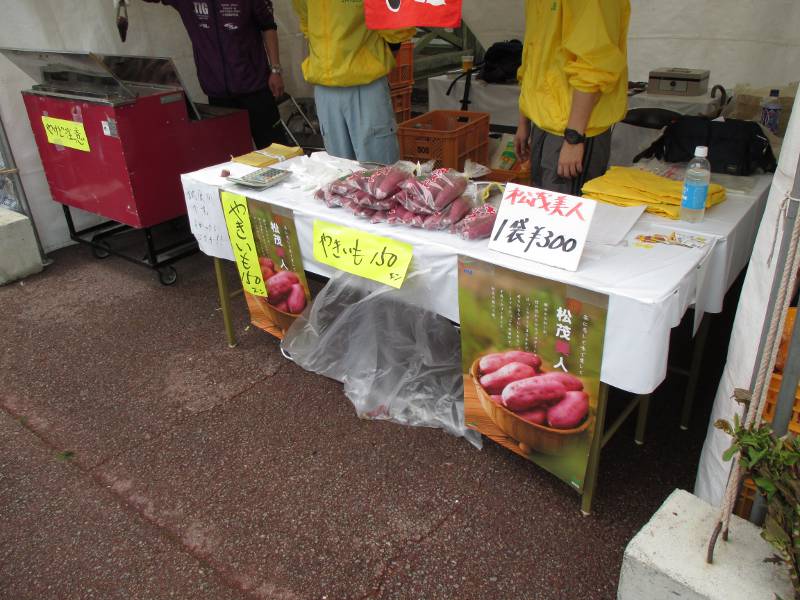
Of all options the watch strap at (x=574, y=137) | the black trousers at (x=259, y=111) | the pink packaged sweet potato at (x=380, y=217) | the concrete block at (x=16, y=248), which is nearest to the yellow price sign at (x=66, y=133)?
the concrete block at (x=16, y=248)

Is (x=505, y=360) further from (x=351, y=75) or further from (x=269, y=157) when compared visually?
(x=351, y=75)

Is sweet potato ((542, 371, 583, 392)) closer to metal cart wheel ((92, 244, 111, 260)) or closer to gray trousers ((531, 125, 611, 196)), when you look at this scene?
gray trousers ((531, 125, 611, 196))

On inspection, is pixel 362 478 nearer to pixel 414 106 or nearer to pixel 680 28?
pixel 680 28

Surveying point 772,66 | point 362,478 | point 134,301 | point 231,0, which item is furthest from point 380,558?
point 772,66

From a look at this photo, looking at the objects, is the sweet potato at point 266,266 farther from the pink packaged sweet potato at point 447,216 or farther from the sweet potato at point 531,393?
the sweet potato at point 531,393

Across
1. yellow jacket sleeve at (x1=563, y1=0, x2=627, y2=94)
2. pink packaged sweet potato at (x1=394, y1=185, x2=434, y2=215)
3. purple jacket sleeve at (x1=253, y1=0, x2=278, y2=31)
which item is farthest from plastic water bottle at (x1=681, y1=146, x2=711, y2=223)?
purple jacket sleeve at (x1=253, y1=0, x2=278, y2=31)

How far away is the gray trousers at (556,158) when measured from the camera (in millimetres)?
2564

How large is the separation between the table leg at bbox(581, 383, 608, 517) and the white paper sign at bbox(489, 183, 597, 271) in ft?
1.31

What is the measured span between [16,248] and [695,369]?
13.1 feet

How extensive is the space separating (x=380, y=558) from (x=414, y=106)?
Answer: 5.41 m

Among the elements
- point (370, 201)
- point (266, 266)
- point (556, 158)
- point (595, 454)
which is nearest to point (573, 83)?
point (556, 158)

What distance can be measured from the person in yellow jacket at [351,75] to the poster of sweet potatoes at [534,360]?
1682mm

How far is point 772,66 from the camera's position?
4094 millimetres

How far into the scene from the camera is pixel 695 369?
89.7 inches
